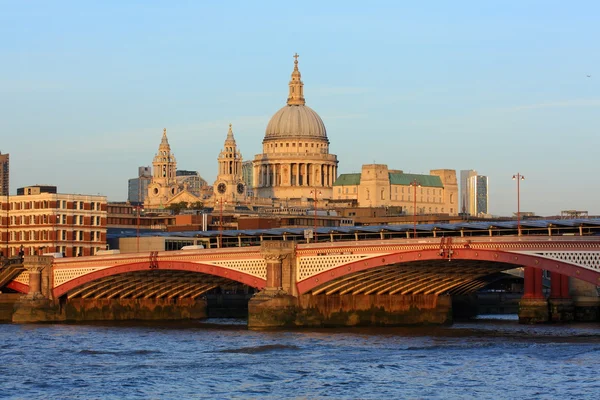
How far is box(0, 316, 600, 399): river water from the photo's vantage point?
220 feet

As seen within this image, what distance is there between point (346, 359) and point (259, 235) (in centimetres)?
4901

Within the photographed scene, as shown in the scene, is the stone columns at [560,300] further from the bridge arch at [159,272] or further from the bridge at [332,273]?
the bridge arch at [159,272]

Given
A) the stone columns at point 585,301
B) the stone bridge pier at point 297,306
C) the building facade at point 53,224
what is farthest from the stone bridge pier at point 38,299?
the stone columns at point 585,301

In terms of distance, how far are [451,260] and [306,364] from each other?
23.4 m

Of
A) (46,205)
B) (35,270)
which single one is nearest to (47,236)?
(46,205)

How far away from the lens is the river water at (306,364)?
6694 centimetres

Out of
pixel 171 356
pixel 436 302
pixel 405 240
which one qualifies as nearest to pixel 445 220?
pixel 436 302

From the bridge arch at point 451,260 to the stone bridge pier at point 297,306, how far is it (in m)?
1.11

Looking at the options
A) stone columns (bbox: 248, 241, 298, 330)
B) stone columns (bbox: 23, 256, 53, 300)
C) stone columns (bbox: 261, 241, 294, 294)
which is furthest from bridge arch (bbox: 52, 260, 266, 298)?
stone columns (bbox: 248, 241, 298, 330)

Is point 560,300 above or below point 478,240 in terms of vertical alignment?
below

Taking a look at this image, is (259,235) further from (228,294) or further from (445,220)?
(445,220)

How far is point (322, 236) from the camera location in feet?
407

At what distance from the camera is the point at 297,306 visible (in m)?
103

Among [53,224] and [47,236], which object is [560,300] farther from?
[47,236]
